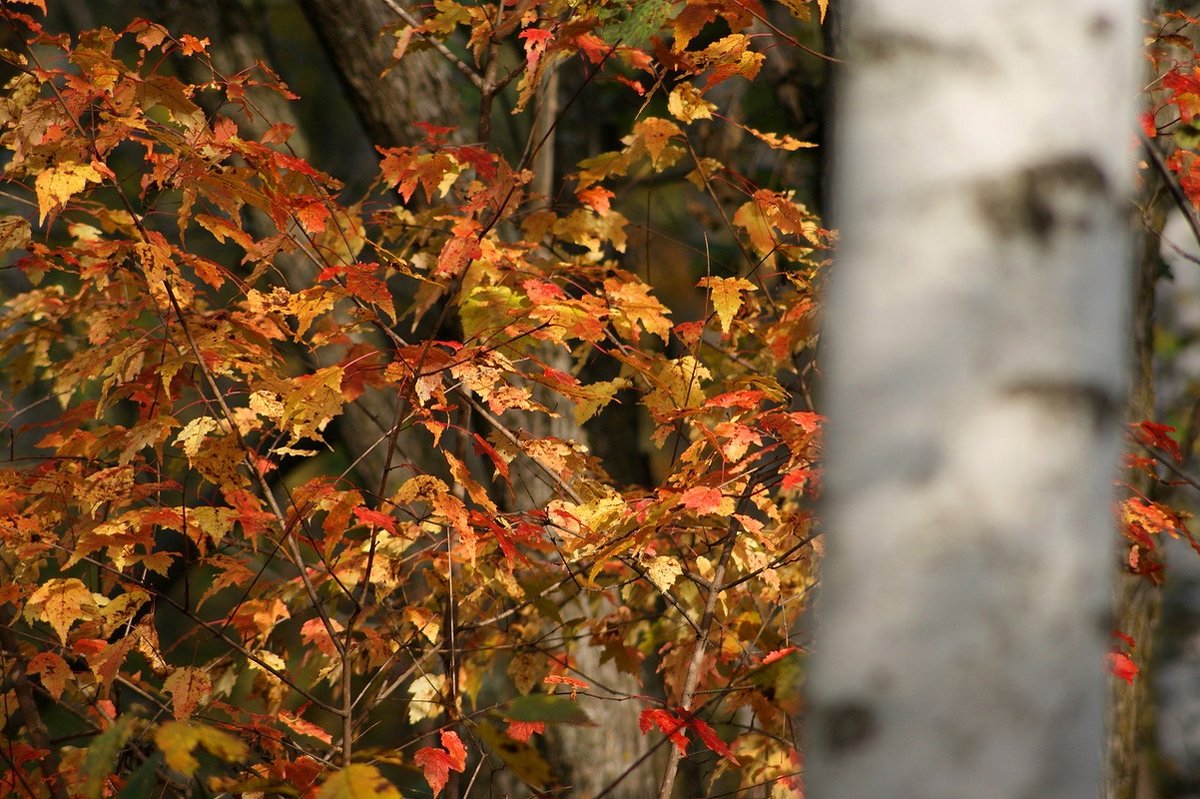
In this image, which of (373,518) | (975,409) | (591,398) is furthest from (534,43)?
(975,409)

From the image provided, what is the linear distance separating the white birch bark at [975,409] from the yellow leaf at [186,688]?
5.16 ft

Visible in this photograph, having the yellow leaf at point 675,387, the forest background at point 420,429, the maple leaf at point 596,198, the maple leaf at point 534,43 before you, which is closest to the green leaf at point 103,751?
the forest background at point 420,429

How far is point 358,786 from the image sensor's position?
4.06 ft

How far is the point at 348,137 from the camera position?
8094 mm

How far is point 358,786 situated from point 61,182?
1.24m

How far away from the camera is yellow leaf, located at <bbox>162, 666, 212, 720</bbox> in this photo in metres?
1.93

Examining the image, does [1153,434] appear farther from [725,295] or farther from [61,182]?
[61,182]

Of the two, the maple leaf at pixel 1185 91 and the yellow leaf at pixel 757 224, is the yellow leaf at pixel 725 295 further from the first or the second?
the maple leaf at pixel 1185 91

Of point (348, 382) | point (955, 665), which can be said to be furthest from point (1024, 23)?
point (348, 382)

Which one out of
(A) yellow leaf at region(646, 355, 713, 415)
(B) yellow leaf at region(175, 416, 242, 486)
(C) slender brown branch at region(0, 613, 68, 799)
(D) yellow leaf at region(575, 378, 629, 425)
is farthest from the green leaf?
(A) yellow leaf at region(646, 355, 713, 415)

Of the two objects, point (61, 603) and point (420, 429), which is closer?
point (61, 603)

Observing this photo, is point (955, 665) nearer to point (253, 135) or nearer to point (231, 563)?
point (231, 563)

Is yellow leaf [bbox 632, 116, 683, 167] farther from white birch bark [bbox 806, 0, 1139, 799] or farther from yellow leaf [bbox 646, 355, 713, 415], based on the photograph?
white birch bark [bbox 806, 0, 1139, 799]

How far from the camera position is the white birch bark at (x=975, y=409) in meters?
0.65
